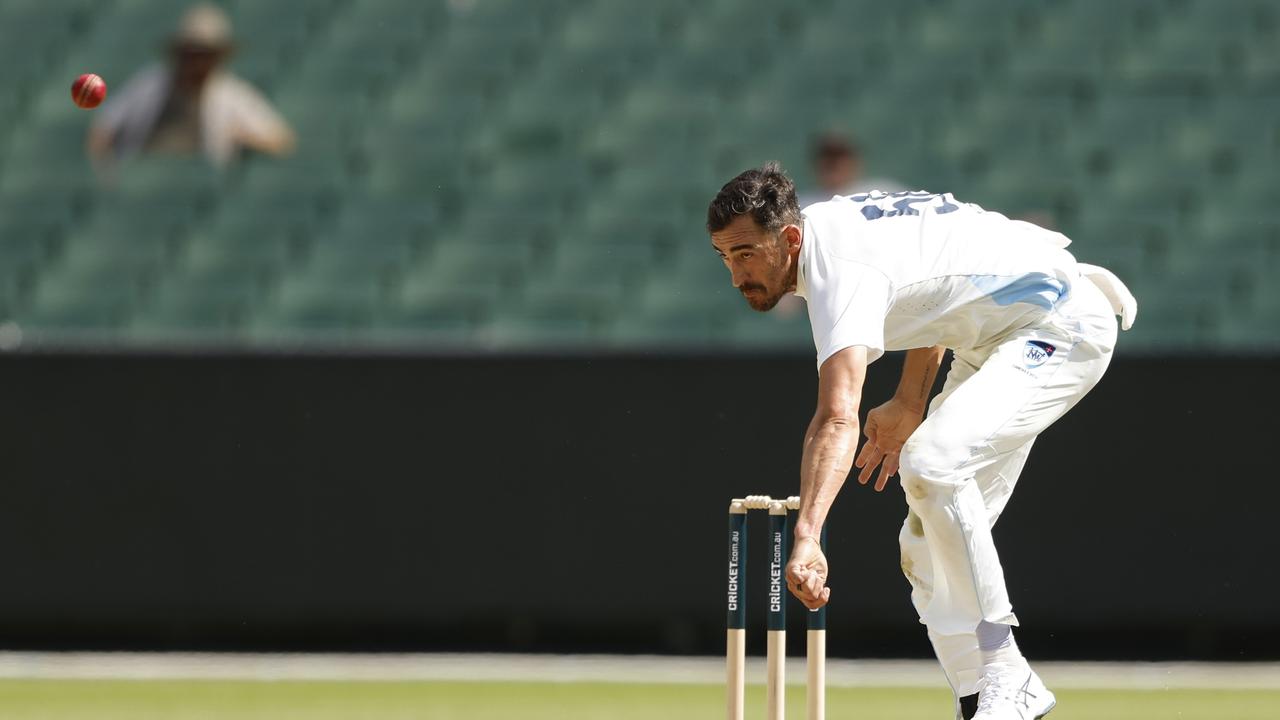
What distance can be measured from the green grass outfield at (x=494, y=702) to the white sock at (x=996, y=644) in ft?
4.90

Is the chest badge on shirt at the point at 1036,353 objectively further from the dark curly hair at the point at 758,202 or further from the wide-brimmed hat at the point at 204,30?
the wide-brimmed hat at the point at 204,30

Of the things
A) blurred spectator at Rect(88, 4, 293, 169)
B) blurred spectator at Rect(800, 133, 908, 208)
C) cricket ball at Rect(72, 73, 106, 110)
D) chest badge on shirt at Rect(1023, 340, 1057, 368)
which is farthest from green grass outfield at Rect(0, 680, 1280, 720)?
blurred spectator at Rect(88, 4, 293, 169)

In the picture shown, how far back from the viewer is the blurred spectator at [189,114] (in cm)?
1154

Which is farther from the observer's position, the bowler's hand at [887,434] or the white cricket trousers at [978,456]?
the bowler's hand at [887,434]

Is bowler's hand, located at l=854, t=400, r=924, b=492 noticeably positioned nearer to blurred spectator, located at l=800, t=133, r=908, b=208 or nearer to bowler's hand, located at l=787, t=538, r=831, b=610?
bowler's hand, located at l=787, t=538, r=831, b=610

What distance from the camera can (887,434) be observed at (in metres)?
6.33

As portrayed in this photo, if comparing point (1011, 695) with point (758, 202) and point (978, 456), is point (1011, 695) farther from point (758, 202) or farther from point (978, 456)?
point (758, 202)

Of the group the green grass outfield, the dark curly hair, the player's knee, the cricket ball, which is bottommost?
the green grass outfield

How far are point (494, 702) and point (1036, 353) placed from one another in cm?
298

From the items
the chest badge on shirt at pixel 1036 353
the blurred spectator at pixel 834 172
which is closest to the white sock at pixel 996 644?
the chest badge on shirt at pixel 1036 353

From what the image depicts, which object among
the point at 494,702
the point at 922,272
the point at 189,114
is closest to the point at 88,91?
the point at 494,702

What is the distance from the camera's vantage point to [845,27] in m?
12.6

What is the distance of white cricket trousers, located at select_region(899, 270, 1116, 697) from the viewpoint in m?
5.71

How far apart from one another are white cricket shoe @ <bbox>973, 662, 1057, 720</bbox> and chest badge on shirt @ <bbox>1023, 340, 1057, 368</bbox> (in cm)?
90
